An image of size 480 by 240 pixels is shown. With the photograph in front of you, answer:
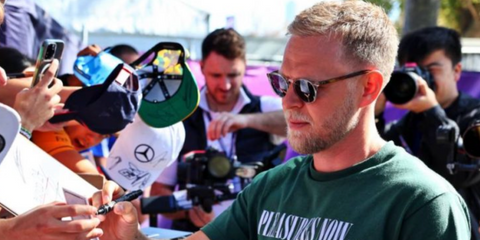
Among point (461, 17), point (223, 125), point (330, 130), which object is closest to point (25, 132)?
point (330, 130)

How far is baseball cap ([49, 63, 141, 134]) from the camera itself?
3072mm

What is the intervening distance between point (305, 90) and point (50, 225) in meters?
0.79

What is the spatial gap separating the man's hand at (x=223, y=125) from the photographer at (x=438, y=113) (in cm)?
83

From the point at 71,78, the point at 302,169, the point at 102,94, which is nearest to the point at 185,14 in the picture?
the point at 71,78

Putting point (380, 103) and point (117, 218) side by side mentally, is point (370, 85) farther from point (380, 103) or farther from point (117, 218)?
point (380, 103)

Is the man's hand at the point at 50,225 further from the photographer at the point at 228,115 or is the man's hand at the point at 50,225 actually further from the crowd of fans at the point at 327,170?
the photographer at the point at 228,115

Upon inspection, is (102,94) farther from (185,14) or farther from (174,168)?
(185,14)

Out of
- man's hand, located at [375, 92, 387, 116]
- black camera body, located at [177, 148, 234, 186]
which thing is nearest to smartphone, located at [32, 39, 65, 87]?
black camera body, located at [177, 148, 234, 186]

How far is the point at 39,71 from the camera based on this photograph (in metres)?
2.84

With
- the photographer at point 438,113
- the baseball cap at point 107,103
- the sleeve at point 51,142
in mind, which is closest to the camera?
the baseball cap at point 107,103

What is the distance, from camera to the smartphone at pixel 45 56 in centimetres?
284

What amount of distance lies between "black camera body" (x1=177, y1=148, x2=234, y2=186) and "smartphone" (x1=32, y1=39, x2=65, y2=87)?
52.4 inches

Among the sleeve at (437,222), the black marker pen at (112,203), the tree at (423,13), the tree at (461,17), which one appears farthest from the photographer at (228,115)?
the tree at (461,17)

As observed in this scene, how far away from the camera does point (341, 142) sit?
90.4 inches
